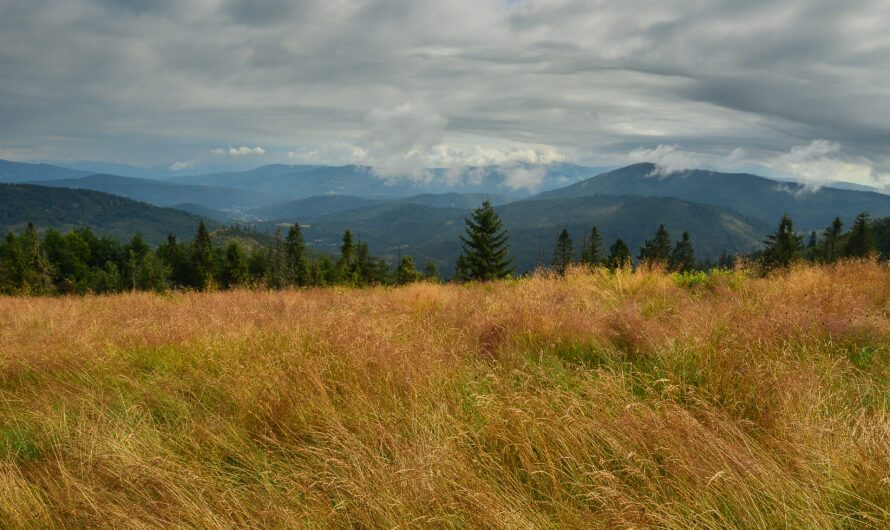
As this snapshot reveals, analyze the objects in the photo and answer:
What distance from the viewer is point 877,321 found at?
15.7 ft

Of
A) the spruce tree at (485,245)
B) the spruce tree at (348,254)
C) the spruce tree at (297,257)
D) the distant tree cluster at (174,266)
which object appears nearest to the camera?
the spruce tree at (485,245)

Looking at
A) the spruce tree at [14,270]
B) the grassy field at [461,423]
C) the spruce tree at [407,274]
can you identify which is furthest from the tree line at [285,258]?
the grassy field at [461,423]

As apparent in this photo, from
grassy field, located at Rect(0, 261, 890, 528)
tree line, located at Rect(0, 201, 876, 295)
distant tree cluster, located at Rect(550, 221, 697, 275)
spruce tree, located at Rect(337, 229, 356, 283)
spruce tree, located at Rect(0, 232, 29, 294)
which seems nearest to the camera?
grassy field, located at Rect(0, 261, 890, 528)

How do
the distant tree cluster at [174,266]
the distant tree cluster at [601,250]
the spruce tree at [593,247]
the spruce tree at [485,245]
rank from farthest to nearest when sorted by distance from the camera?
the spruce tree at [593,247]
the distant tree cluster at [601,250]
the distant tree cluster at [174,266]
the spruce tree at [485,245]

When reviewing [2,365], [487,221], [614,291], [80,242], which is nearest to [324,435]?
[2,365]

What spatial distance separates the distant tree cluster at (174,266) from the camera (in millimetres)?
58875

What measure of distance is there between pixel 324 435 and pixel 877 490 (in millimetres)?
3141

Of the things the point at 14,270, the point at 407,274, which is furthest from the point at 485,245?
the point at 14,270

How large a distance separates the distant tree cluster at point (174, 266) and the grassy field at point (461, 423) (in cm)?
4297

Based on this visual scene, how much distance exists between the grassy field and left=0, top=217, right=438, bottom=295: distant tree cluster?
4297cm

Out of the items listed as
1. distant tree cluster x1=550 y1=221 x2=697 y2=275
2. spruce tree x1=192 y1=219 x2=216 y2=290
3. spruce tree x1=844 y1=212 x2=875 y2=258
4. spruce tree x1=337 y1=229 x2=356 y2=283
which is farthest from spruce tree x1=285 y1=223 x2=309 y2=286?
spruce tree x1=844 y1=212 x2=875 y2=258

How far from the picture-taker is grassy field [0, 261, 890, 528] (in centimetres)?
224

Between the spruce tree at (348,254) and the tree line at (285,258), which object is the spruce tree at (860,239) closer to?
the tree line at (285,258)

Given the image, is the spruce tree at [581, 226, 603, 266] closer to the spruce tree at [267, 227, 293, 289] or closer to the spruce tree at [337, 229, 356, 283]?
the spruce tree at [337, 229, 356, 283]
